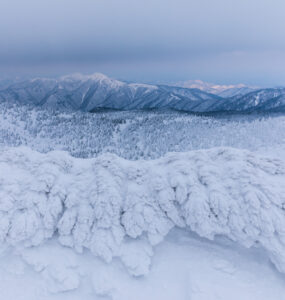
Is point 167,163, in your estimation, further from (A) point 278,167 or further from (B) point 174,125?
(B) point 174,125

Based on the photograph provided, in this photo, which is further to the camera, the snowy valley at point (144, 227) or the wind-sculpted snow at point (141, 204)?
the wind-sculpted snow at point (141, 204)

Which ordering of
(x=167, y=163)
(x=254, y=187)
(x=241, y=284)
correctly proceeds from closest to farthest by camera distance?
1. (x=241, y=284)
2. (x=254, y=187)
3. (x=167, y=163)

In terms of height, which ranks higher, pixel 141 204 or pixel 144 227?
pixel 141 204

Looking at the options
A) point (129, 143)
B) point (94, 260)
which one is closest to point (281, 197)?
point (94, 260)

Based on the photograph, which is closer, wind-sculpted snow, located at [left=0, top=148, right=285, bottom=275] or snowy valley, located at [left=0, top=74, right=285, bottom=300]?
snowy valley, located at [left=0, top=74, right=285, bottom=300]

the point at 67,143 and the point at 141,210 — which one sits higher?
the point at 141,210

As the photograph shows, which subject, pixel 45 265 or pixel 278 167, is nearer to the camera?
pixel 45 265

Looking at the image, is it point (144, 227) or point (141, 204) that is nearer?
point (144, 227)


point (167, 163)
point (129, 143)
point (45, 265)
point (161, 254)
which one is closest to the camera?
point (45, 265)
